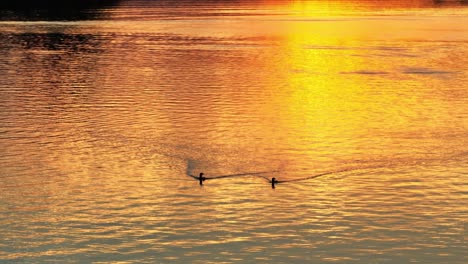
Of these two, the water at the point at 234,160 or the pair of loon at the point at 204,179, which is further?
the pair of loon at the point at 204,179

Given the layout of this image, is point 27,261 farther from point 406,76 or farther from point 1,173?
point 406,76

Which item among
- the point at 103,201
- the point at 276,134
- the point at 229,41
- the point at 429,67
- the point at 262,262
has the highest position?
the point at 229,41

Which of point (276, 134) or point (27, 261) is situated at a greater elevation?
point (276, 134)

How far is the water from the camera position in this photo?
2820 centimetres

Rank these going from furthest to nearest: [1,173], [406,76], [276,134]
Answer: [406,76], [276,134], [1,173]

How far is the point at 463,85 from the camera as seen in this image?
Answer: 63688mm

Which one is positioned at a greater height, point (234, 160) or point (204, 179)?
point (234, 160)

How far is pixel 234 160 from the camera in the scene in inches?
1548

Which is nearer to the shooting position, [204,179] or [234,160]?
[204,179]

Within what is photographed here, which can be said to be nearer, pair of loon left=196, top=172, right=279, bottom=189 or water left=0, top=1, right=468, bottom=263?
water left=0, top=1, right=468, bottom=263

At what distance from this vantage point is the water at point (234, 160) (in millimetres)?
28203

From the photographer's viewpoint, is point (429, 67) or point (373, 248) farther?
point (429, 67)

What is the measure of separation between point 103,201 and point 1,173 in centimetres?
638

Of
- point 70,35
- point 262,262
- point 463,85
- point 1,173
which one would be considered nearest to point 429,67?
point 463,85
